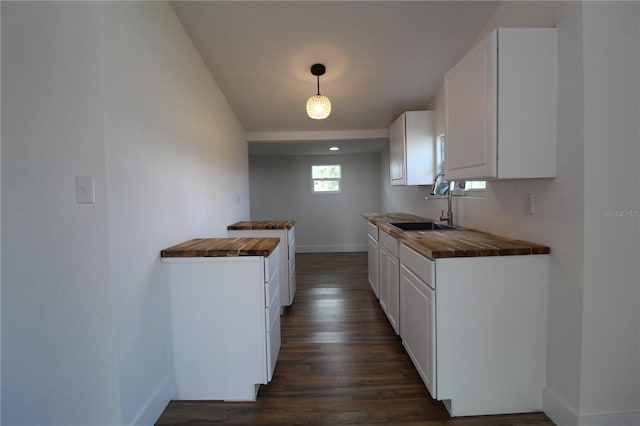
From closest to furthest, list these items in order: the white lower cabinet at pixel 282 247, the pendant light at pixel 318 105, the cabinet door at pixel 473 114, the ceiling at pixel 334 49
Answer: the cabinet door at pixel 473 114 → the ceiling at pixel 334 49 → the pendant light at pixel 318 105 → the white lower cabinet at pixel 282 247

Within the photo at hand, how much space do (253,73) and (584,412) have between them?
3.25m

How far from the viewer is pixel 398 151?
11.1ft

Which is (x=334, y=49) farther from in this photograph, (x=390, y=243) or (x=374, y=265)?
(x=374, y=265)

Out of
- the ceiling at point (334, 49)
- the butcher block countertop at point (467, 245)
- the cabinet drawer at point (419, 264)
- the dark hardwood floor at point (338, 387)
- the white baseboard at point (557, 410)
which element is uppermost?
the ceiling at point (334, 49)

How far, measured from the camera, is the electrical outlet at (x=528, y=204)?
170cm

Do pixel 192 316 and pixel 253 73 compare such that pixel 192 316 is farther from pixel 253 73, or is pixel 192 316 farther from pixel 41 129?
pixel 253 73

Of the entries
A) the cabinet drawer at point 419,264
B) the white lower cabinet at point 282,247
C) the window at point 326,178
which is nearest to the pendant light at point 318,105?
the white lower cabinet at point 282,247

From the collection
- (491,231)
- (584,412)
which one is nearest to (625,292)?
(584,412)

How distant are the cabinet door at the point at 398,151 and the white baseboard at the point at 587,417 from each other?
2.20 meters

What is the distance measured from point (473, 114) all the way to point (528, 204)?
613 mm

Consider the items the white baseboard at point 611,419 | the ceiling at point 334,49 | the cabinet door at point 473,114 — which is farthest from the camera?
the ceiling at point 334,49

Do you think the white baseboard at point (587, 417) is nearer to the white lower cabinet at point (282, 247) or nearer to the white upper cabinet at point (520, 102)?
the white upper cabinet at point (520, 102)

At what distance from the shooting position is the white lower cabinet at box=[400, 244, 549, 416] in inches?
62.6

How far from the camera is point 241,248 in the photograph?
5.74 feet
